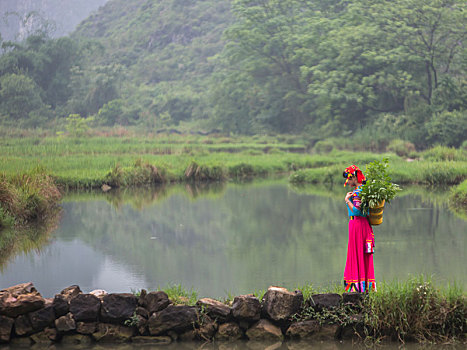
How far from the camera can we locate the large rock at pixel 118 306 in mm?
5941

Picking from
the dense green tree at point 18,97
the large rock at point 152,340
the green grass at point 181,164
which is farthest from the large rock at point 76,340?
the dense green tree at point 18,97

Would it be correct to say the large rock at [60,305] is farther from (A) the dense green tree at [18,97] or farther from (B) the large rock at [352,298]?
(A) the dense green tree at [18,97]

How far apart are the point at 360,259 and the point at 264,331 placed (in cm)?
126

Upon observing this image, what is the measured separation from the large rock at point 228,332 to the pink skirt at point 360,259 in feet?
4.07

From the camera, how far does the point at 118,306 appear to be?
595cm

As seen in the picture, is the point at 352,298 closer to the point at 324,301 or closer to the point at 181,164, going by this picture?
the point at 324,301

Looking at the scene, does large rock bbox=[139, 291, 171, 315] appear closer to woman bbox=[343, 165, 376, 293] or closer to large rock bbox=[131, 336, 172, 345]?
large rock bbox=[131, 336, 172, 345]

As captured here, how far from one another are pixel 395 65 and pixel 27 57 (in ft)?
105

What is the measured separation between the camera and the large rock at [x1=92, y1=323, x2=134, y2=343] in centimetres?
601

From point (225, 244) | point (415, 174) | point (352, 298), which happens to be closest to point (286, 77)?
point (415, 174)

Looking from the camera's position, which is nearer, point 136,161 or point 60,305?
point 60,305

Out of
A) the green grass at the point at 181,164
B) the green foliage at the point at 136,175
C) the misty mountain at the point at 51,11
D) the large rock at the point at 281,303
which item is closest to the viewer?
the large rock at the point at 281,303

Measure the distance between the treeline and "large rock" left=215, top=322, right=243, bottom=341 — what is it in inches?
1149

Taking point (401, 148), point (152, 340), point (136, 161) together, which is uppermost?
point (136, 161)
